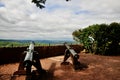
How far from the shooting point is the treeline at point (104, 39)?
19.3 meters

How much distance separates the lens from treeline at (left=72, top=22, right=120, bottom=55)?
19.3m

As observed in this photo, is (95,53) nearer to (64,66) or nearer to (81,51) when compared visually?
(81,51)

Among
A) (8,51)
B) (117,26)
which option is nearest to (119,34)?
(117,26)

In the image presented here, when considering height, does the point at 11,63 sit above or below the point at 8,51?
below

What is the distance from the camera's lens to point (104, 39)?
19391 mm

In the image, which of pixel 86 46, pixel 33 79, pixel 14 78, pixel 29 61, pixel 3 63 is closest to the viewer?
pixel 29 61

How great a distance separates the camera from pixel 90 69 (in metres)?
11.7

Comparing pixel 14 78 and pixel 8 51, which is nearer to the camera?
pixel 14 78

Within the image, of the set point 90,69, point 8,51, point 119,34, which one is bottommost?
point 90,69

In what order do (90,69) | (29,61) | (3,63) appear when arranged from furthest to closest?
(3,63) < (90,69) < (29,61)

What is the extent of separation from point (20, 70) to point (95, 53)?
42.4 feet

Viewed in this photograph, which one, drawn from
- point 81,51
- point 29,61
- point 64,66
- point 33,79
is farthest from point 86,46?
point 29,61

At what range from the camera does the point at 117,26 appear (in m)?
19.8

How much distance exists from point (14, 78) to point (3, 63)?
6.64 meters
